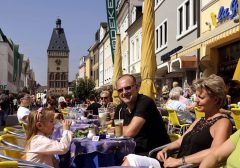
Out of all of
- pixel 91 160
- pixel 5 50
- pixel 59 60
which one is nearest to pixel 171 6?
pixel 91 160

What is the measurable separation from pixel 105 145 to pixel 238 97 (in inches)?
289

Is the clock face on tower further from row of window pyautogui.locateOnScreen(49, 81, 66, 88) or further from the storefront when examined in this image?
the storefront

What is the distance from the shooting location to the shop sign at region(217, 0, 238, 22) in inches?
566

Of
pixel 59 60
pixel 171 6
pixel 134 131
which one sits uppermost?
pixel 59 60

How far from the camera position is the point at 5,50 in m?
87.1

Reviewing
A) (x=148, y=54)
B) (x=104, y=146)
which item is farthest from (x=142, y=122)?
(x=148, y=54)

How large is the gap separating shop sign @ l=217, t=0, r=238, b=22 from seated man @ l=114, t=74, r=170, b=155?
9.76 m

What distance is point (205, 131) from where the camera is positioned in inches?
154

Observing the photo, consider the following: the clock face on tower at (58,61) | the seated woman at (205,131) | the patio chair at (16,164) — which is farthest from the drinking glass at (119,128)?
the clock face on tower at (58,61)

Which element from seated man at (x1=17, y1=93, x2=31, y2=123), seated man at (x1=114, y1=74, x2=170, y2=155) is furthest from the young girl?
seated man at (x1=17, y1=93, x2=31, y2=123)

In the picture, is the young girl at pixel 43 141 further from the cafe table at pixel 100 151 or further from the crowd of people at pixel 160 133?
the cafe table at pixel 100 151

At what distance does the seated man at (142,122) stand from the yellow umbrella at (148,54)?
574cm

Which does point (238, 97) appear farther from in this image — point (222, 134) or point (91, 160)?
point (222, 134)

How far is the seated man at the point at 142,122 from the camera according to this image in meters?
5.20
